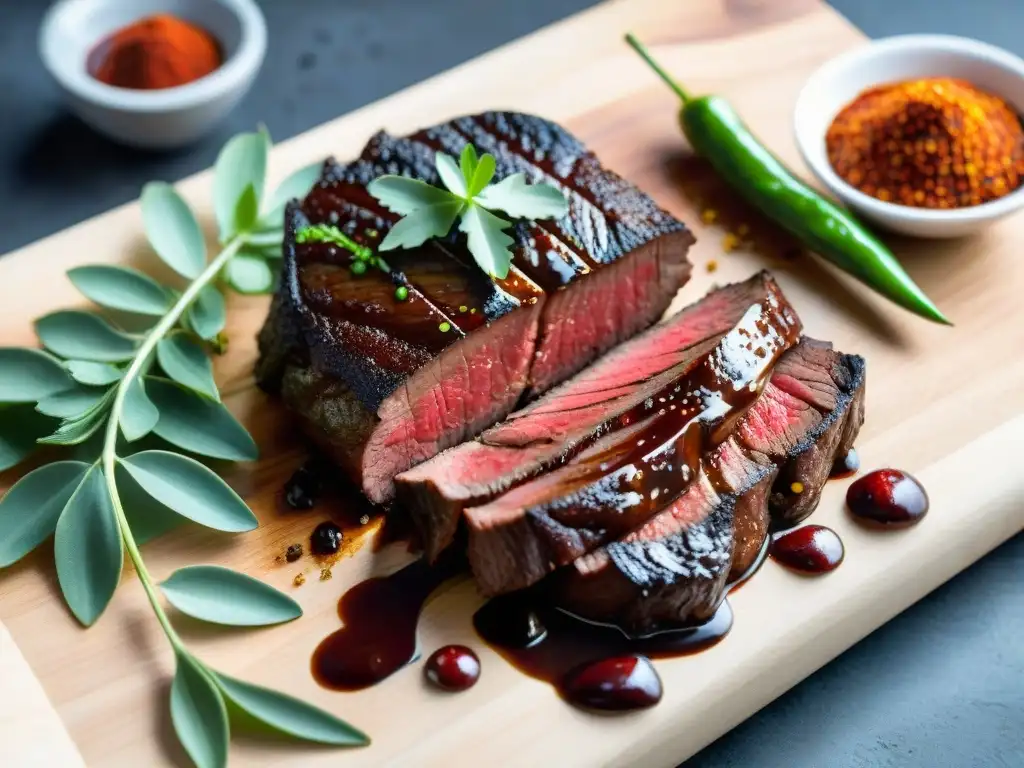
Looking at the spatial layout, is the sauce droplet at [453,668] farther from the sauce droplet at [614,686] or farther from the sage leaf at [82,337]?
the sage leaf at [82,337]

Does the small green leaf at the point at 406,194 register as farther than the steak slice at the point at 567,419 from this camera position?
Yes

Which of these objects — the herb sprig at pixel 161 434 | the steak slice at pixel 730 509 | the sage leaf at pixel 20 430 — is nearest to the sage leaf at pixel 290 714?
the herb sprig at pixel 161 434

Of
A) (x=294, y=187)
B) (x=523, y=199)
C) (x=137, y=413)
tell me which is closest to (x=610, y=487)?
(x=523, y=199)

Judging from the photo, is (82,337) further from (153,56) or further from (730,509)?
(730,509)

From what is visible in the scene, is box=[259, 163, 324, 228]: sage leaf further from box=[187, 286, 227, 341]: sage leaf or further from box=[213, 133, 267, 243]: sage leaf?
box=[187, 286, 227, 341]: sage leaf

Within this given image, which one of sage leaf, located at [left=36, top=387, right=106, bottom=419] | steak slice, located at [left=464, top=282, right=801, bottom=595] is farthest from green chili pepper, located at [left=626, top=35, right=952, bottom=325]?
sage leaf, located at [left=36, top=387, right=106, bottom=419]

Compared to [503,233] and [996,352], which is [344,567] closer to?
[503,233]
